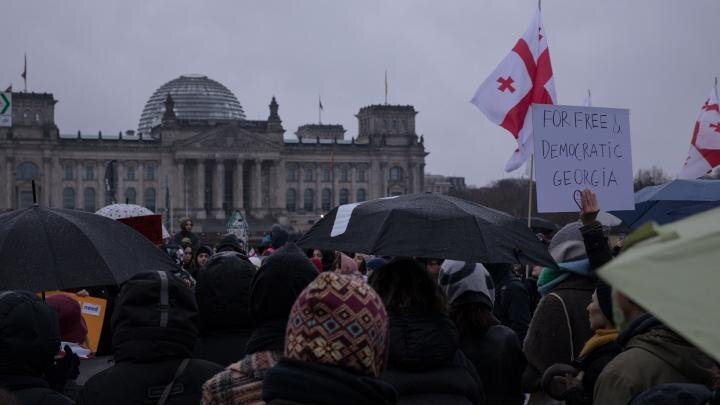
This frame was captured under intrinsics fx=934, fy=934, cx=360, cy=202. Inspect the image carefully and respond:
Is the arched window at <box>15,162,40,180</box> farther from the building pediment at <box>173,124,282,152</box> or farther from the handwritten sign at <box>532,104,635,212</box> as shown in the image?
the handwritten sign at <box>532,104,635,212</box>

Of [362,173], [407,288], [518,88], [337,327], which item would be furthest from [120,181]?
[337,327]

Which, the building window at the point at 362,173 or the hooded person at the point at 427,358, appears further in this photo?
the building window at the point at 362,173

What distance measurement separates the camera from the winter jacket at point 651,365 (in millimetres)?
3207

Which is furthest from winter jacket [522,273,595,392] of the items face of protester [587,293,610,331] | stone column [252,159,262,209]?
stone column [252,159,262,209]

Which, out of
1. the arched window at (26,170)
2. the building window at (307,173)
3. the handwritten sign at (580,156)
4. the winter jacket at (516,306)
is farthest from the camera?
the building window at (307,173)

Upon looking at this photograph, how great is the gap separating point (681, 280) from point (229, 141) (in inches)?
3183

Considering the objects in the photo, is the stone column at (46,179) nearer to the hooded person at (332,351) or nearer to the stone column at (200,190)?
the stone column at (200,190)

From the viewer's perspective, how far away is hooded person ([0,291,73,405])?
3418 mm

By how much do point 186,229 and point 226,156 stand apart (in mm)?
68018

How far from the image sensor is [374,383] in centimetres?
231

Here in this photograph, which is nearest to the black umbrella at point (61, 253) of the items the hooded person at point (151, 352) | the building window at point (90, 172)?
the hooded person at point (151, 352)

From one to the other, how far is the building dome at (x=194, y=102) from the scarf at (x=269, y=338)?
8992 cm

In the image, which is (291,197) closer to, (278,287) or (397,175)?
(397,175)

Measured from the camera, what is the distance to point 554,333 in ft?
14.6
